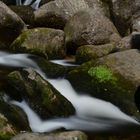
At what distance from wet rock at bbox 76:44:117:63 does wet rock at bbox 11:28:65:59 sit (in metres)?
0.68

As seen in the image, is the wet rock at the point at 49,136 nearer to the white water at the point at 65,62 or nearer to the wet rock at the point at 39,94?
the wet rock at the point at 39,94

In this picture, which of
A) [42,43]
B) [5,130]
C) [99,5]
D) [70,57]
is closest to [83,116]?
[5,130]

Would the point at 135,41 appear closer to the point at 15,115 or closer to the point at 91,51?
the point at 91,51

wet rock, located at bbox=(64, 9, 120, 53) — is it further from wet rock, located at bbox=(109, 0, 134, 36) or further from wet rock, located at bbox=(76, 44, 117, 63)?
wet rock, located at bbox=(109, 0, 134, 36)

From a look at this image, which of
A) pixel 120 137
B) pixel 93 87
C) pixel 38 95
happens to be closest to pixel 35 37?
pixel 93 87

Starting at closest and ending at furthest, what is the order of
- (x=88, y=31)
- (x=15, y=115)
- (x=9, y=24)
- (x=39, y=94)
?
(x=15, y=115)
(x=39, y=94)
(x=88, y=31)
(x=9, y=24)

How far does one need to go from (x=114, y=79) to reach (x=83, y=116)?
1.26 metres

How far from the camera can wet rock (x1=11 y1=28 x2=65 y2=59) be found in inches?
488

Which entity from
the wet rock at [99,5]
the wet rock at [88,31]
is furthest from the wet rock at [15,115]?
the wet rock at [99,5]

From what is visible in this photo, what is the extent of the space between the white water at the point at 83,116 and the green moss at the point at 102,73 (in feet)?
1.76

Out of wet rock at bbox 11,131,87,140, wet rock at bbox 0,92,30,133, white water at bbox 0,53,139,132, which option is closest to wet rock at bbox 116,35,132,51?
white water at bbox 0,53,139,132

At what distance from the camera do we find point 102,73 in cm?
988

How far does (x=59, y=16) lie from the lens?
15.1m

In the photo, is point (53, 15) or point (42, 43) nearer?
point (42, 43)
